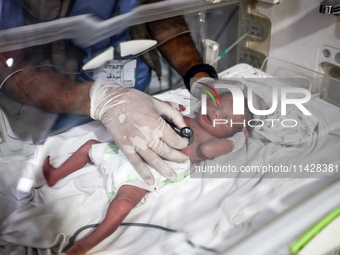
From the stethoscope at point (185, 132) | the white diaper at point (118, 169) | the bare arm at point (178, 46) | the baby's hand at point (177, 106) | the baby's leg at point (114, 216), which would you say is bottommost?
the baby's leg at point (114, 216)

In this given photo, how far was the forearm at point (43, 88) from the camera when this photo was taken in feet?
2.94

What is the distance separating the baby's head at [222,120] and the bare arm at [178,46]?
0.25 metres

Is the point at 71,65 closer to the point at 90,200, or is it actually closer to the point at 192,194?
the point at 90,200

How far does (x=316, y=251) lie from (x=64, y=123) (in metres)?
0.68

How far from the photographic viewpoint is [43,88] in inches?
36.1

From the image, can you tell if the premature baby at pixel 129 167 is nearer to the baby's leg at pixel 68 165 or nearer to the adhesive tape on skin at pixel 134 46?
the baby's leg at pixel 68 165

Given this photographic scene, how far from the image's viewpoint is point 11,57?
0.90 meters

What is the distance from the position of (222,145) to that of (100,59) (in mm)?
422

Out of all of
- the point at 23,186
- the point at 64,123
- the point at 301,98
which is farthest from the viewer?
the point at 301,98

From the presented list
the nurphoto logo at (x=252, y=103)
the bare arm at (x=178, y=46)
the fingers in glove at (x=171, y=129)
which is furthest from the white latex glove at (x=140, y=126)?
the bare arm at (x=178, y=46)

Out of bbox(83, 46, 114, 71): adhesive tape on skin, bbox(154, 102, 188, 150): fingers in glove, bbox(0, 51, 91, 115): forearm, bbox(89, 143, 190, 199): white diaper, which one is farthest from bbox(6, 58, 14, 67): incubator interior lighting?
bbox(154, 102, 188, 150): fingers in glove

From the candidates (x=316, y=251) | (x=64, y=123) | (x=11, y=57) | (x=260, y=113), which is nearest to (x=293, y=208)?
(x=316, y=251)

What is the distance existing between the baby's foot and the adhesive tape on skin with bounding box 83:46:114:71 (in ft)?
0.94

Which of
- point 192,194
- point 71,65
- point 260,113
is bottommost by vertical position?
point 192,194
